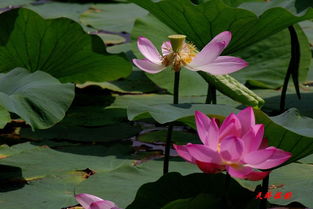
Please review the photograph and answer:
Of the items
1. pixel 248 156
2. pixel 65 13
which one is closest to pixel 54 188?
pixel 248 156

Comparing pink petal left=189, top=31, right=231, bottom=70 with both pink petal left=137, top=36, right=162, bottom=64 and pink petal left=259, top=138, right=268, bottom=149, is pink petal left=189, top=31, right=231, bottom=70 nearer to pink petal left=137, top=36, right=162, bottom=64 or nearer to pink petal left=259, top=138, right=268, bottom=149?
pink petal left=137, top=36, right=162, bottom=64

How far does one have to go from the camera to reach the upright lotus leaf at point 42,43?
90.4 inches

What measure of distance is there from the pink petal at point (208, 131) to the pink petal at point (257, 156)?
Result: 0.06m

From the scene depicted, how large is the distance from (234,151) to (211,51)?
419 mm

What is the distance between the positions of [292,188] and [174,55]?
0.40 metres

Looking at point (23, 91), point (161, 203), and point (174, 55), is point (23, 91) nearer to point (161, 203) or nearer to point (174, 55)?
point (174, 55)

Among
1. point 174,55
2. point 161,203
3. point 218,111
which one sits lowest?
point 161,203

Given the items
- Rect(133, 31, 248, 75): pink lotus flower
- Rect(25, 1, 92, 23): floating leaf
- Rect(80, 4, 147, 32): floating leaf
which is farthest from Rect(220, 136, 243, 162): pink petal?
Rect(25, 1, 92, 23): floating leaf

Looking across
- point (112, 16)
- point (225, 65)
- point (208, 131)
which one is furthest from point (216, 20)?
point (112, 16)

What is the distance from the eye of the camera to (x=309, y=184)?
5.45 ft

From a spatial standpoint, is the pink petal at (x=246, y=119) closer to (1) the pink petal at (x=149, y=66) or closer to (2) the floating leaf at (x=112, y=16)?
(1) the pink petal at (x=149, y=66)

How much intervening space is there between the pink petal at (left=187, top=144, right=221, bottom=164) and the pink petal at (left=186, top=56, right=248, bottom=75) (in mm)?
385

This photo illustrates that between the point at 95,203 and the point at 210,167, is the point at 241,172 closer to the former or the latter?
the point at 210,167

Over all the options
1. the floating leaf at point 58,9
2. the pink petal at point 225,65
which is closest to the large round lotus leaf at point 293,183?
the pink petal at point 225,65
